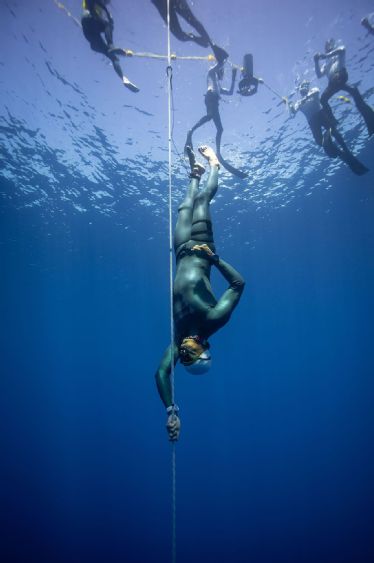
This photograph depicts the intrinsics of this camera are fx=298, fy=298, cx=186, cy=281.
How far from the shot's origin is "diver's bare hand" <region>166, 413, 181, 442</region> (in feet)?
11.5

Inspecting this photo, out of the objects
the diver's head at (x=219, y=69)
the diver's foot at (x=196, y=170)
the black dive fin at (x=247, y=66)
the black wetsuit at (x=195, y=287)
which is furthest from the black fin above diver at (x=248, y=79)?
the black wetsuit at (x=195, y=287)

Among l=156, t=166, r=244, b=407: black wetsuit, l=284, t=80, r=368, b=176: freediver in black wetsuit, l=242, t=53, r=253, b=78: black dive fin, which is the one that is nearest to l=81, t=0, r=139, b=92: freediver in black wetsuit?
l=242, t=53, r=253, b=78: black dive fin

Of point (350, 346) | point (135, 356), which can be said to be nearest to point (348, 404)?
point (350, 346)

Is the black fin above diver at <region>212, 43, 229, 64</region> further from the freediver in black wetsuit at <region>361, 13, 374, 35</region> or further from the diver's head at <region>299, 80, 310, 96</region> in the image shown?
the freediver in black wetsuit at <region>361, 13, 374, 35</region>

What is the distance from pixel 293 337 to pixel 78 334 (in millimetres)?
37136

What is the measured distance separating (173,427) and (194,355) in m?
0.97

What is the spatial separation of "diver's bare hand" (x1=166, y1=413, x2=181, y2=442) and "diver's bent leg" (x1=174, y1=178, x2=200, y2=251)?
9.22ft

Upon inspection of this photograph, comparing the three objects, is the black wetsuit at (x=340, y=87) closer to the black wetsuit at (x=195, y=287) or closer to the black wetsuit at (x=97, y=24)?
the black wetsuit at (x=97, y=24)

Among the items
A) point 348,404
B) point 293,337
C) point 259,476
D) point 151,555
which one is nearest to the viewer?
point 151,555

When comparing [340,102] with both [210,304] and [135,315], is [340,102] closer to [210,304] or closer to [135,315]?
[210,304]

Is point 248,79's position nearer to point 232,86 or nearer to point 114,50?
point 232,86

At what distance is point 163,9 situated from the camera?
7062 mm

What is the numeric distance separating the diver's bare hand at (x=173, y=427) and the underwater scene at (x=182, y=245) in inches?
0.7

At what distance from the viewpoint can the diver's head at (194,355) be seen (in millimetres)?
4172
